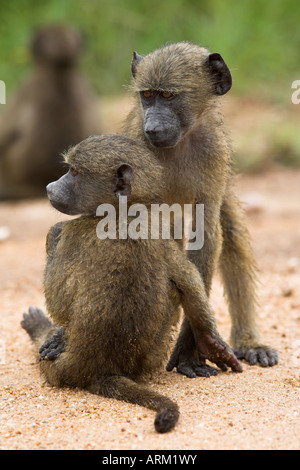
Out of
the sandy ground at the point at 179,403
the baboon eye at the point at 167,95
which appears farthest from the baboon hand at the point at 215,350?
the baboon eye at the point at 167,95

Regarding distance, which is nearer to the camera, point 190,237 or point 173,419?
point 173,419

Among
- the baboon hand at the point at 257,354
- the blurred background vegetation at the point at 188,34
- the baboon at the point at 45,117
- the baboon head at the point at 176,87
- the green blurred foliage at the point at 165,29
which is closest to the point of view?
the baboon head at the point at 176,87

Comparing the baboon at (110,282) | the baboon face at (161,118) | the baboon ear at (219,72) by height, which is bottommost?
the baboon at (110,282)

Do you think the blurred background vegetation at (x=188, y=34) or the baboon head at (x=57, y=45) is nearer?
the baboon head at (x=57, y=45)

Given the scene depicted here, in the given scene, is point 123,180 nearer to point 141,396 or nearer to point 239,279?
point 141,396

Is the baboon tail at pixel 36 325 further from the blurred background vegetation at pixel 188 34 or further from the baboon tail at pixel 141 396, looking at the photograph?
the blurred background vegetation at pixel 188 34

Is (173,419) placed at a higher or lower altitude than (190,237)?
lower

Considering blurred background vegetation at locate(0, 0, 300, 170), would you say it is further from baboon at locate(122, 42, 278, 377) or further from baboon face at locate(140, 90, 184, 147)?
baboon face at locate(140, 90, 184, 147)

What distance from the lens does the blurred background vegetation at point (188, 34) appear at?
40.3 feet

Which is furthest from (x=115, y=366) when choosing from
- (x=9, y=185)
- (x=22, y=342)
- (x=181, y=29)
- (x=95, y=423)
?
(x=181, y=29)

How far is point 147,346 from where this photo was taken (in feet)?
11.8

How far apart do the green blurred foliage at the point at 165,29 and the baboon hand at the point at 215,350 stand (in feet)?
29.8

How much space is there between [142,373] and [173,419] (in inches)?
28.0

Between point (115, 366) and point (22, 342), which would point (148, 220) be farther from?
point (22, 342)
